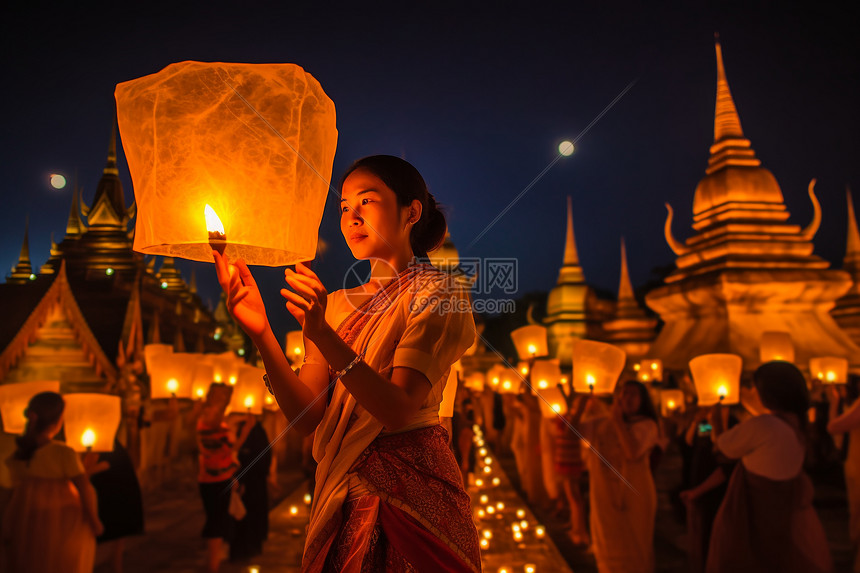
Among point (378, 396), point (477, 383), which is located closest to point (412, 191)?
point (378, 396)

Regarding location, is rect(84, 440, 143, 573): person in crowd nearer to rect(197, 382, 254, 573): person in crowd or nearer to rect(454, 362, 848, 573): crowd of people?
rect(197, 382, 254, 573): person in crowd

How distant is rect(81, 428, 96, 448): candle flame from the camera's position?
466 centimetres

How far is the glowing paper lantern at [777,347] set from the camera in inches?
316

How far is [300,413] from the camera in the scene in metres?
1.74

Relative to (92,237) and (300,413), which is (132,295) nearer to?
(92,237)

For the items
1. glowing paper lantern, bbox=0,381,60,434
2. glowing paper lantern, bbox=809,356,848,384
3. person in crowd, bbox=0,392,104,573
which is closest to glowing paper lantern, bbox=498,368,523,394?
glowing paper lantern, bbox=809,356,848,384

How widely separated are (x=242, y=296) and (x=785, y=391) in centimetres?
382

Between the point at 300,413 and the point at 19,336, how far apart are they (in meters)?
7.97

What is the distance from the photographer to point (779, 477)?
4105mm

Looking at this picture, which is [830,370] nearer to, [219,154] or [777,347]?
[777,347]

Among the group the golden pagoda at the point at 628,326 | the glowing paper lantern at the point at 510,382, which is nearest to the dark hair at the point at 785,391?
the glowing paper lantern at the point at 510,382

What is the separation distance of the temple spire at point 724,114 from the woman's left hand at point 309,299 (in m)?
15.8

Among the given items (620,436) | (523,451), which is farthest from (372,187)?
(523,451)

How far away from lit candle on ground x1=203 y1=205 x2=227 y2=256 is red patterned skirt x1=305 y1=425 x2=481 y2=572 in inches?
24.6
